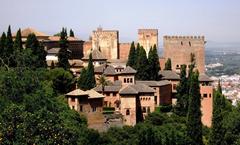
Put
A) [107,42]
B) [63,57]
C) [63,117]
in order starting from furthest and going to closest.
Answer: [107,42] → [63,57] → [63,117]

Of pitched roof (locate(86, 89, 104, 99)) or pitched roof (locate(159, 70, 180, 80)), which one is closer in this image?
pitched roof (locate(86, 89, 104, 99))

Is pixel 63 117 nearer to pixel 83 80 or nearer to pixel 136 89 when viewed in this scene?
pixel 136 89

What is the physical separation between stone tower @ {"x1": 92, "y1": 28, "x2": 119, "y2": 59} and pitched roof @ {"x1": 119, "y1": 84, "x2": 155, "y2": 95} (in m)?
24.1

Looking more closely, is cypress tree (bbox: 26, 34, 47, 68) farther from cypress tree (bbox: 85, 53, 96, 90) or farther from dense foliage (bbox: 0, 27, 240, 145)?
cypress tree (bbox: 85, 53, 96, 90)

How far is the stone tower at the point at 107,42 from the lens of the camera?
77250mm

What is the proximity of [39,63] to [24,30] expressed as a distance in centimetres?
1844

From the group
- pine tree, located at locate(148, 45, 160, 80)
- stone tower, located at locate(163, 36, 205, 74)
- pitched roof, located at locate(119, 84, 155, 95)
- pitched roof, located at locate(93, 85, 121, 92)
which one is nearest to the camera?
pitched roof, located at locate(119, 84, 155, 95)

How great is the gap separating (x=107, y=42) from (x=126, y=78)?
2321 cm

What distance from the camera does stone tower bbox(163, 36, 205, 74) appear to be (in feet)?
241

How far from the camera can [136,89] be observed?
171 ft

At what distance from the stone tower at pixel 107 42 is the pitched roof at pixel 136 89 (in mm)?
24115

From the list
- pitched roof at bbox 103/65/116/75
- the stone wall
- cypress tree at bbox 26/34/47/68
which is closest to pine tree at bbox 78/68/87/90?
Result: pitched roof at bbox 103/65/116/75

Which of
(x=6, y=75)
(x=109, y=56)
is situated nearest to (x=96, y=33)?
(x=109, y=56)

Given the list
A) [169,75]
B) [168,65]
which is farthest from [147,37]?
[169,75]
